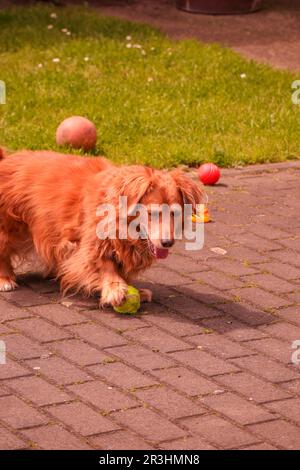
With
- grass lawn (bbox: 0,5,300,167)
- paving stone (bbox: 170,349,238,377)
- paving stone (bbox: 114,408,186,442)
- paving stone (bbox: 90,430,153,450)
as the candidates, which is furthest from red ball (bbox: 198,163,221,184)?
paving stone (bbox: 90,430,153,450)

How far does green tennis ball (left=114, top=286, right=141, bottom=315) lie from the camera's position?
6.25 metres

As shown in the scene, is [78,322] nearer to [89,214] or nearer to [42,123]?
[89,214]

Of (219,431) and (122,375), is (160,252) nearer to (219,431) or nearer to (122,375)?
(122,375)

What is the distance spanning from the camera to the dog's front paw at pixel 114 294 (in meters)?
6.23

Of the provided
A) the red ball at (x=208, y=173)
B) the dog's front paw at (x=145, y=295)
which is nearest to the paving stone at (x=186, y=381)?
the dog's front paw at (x=145, y=295)

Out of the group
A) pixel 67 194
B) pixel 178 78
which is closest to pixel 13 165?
pixel 67 194

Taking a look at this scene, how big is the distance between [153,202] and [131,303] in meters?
0.60

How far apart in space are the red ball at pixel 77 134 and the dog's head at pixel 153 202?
9.33 feet

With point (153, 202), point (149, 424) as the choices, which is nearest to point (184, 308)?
point (153, 202)

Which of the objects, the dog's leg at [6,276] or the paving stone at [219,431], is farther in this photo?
the dog's leg at [6,276]

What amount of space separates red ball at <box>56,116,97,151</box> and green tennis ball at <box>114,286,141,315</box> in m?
2.95

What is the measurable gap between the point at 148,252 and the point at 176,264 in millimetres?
859

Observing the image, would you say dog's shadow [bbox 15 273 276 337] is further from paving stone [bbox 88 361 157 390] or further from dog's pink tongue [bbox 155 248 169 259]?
paving stone [bbox 88 361 157 390]

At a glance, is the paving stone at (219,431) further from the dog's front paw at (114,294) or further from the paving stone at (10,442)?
the dog's front paw at (114,294)
